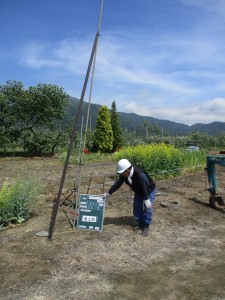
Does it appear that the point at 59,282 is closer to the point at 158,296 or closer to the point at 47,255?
the point at 47,255

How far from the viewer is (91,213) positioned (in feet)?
17.3

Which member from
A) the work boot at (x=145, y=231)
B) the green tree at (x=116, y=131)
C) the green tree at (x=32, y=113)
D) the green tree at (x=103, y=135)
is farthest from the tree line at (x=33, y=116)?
the work boot at (x=145, y=231)

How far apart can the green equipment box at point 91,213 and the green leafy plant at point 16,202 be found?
1.27m

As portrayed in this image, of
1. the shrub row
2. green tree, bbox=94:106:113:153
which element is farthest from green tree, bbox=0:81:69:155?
the shrub row

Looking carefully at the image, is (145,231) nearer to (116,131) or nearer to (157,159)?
(157,159)

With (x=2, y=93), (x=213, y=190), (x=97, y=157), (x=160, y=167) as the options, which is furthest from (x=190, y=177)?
(x=2, y=93)

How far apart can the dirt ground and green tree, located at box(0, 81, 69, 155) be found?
16785 mm

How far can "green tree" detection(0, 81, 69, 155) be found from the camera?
22.5 metres

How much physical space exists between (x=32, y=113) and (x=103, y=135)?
7705 mm

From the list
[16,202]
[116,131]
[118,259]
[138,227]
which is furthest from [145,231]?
[116,131]

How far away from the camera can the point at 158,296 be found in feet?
11.3

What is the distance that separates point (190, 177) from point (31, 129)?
48.3 ft

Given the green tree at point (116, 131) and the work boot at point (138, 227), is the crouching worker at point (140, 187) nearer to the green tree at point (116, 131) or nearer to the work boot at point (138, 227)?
the work boot at point (138, 227)

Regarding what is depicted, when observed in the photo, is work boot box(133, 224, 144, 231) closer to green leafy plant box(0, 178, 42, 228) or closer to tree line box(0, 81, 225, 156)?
green leafy plant box(0, 178, 42, 228)
